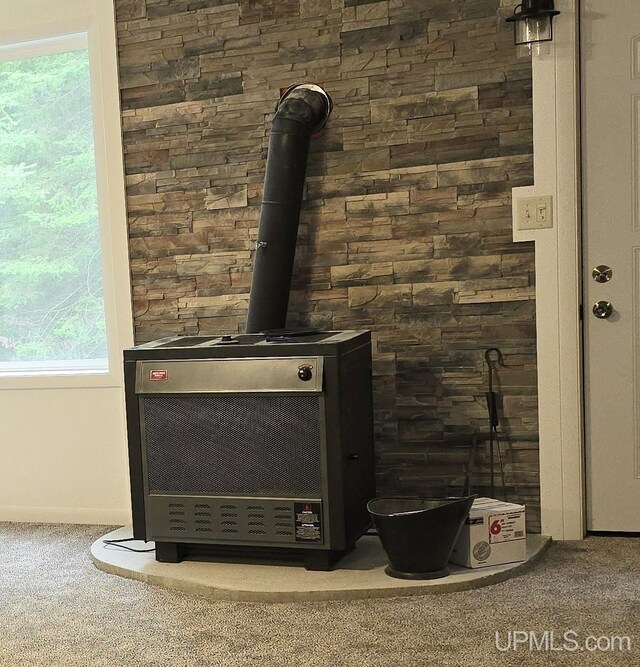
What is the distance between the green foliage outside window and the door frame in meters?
1.89

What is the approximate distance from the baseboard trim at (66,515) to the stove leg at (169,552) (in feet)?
2.28

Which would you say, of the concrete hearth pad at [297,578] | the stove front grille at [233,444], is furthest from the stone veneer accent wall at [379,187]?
the stove front grille at [233,444]

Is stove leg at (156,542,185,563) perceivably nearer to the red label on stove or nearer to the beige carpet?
the beige carpet

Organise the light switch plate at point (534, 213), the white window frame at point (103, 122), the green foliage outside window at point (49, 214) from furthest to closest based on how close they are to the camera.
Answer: the green foliage outside window at point (49, 214)
the white window frame at point (103, 122)
the light switch plate at point (534, 213)

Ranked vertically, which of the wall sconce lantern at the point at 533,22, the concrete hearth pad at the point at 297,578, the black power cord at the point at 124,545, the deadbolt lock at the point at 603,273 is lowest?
the black power cord at the point at 124,545

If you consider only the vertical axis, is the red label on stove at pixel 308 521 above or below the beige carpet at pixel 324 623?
above

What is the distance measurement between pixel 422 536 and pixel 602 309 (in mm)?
1152

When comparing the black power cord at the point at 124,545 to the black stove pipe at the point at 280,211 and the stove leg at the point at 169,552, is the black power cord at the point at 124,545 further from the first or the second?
the black stove pipe at the point at 280,211

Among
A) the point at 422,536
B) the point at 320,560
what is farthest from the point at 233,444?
the point at 422,536

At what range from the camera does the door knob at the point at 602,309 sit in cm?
345

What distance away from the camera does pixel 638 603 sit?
2764 millimetres

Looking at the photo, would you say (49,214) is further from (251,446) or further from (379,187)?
(251,446)

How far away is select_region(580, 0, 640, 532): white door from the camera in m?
3.38

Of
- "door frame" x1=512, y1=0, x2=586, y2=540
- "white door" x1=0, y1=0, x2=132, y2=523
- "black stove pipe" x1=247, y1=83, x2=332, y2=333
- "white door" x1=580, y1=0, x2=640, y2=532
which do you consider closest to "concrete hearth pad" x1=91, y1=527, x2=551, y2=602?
"door frame" x1=512, y1=0, x2=586, y2=540
